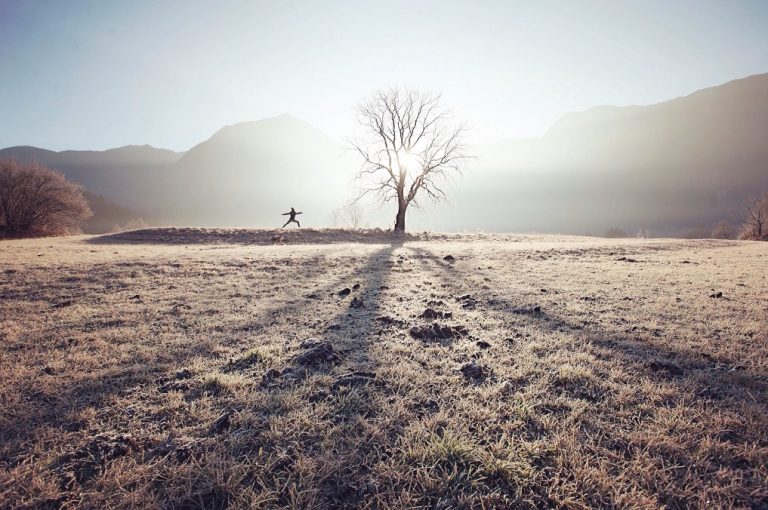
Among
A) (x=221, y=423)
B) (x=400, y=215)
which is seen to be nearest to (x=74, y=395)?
(x=221, y=423)

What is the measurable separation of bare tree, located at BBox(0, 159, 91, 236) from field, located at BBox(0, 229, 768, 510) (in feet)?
103

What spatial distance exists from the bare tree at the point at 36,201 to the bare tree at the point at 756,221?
236 feet

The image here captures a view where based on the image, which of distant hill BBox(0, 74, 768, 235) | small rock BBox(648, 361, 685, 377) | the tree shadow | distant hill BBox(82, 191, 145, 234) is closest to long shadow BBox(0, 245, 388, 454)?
the tree shadow

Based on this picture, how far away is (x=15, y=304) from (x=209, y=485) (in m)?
6.74

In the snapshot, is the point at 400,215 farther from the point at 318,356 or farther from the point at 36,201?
the point at 36,201

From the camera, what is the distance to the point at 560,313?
5.56 metres

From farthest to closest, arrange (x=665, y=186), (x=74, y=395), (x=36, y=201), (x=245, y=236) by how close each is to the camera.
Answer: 1. (x=665, y=186)
2. (x=36, y=201)
3. (x=245, y=236)
4. (x=74, y=395)

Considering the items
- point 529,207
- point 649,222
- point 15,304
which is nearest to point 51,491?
point 15,304

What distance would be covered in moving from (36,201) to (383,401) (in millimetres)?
39901

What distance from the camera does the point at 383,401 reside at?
289cm

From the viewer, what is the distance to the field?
6.48 feet

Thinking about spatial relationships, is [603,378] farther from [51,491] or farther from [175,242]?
[175,242]

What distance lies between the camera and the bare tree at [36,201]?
27.3 meters

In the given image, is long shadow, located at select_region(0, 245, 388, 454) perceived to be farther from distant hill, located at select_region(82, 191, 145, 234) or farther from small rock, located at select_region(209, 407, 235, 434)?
distant hill, located at select_region(82, 191, 145, 234)
